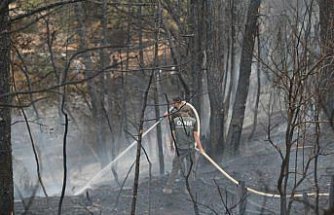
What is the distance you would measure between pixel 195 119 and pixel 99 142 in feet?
29.7

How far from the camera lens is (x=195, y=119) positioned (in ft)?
41.8

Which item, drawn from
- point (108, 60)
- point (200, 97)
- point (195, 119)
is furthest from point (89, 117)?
point (195, 119)

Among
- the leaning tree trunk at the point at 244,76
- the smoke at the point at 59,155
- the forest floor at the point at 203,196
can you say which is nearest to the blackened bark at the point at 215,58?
the leaning tree trunk at the point at 244,76

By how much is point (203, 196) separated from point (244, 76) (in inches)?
184

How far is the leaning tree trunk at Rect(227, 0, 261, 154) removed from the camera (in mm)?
15727

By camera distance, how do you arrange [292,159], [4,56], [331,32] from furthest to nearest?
[292,159] < [331,32] < [4,56]

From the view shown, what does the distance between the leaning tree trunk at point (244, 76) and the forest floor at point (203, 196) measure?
3.26ft

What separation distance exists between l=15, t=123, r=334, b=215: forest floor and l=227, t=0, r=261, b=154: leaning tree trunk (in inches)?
39.1

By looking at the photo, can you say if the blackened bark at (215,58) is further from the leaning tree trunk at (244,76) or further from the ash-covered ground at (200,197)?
the ash-covered ground at (200,197)

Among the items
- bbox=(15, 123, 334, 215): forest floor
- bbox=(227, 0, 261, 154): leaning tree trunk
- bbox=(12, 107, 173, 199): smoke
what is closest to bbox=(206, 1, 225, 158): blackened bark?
bbox=(227, 0, 261, 154): leaning tree trunk

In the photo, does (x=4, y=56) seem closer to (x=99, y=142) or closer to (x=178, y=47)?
(x=178, y=47)

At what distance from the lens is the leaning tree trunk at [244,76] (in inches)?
619

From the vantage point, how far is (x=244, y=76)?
16672 millimetres

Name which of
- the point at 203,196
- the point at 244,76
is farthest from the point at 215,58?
the point at 203,196
